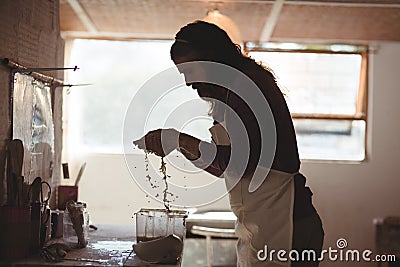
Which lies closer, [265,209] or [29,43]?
[265,209]

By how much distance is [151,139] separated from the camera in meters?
1.76

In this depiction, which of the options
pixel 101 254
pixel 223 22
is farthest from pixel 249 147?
pixel 223 22

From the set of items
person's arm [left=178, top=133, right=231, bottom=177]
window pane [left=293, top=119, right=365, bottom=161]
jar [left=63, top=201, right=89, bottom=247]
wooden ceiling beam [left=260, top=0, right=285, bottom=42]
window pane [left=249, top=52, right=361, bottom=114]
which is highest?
wooden ceiling beam [left=260, top=0, right=285, bottom=42]

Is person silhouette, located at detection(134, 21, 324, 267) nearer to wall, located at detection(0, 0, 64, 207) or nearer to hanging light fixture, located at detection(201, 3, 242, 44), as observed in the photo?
wall, located at detection(0, 0, 64, 207)

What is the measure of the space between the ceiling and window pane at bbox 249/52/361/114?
0.16 meters

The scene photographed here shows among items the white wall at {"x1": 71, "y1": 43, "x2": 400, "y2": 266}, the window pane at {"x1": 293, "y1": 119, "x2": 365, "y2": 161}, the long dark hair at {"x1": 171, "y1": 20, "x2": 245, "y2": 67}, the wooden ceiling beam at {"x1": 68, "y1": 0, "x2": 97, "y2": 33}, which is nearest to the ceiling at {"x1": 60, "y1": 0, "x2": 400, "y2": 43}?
the wooden ceiling beam at {"x1": 68, "y1": 0, "x2": 97, "y2": 33}

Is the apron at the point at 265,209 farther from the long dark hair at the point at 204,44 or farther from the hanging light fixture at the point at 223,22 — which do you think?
the hanging light fixture at the point at 223,22

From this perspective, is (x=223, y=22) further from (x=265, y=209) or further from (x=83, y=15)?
(x=265, y=209)

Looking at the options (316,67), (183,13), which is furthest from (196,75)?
(316,67)

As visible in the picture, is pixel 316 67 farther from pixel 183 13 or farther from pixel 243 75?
pixel 243 75

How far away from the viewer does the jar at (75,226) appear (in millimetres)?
1927

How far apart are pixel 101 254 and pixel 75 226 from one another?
0.15 meters

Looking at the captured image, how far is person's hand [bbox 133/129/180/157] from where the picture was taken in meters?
1.76

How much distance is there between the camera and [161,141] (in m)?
1.75
